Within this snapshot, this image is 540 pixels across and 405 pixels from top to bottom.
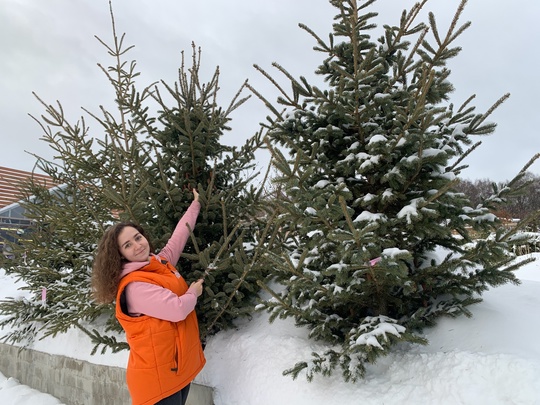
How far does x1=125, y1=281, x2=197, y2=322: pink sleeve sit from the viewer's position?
242cm

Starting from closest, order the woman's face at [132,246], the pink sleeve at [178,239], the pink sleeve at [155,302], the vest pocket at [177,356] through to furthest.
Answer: the pink sleeve at [155,302] → the vest pocket at [177,356] → the woman's face at [132,246] → the pink sleeve at [178,239]

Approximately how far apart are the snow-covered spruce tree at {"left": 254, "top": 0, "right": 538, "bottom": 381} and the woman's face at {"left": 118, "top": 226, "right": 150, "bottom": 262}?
99cm

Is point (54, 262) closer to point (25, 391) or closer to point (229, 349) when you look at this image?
point (25, 391)

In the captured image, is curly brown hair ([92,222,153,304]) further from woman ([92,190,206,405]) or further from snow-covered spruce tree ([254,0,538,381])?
snow-covered spruce tree ([254,0,538,381])

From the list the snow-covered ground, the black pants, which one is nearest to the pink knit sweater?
the black pants

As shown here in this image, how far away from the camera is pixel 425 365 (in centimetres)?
251

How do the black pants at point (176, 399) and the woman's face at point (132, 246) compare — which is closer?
the black pants at point (176, 399)

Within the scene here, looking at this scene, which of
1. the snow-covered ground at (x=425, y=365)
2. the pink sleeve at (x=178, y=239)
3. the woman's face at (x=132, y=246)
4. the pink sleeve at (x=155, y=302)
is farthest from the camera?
the pink sleeve at (x=178, y=239)

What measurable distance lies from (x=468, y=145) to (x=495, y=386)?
5.66ft

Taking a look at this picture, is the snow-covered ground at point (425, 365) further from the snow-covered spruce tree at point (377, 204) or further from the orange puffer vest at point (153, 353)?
the orange puffer vest at point (153, 353)

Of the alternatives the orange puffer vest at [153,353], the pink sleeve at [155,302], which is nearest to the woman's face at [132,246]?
the orange puffer vest at [153,353]

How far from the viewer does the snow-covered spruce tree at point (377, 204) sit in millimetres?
2391

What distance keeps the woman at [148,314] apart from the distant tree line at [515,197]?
2.23m

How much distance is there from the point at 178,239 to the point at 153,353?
1.11 m
